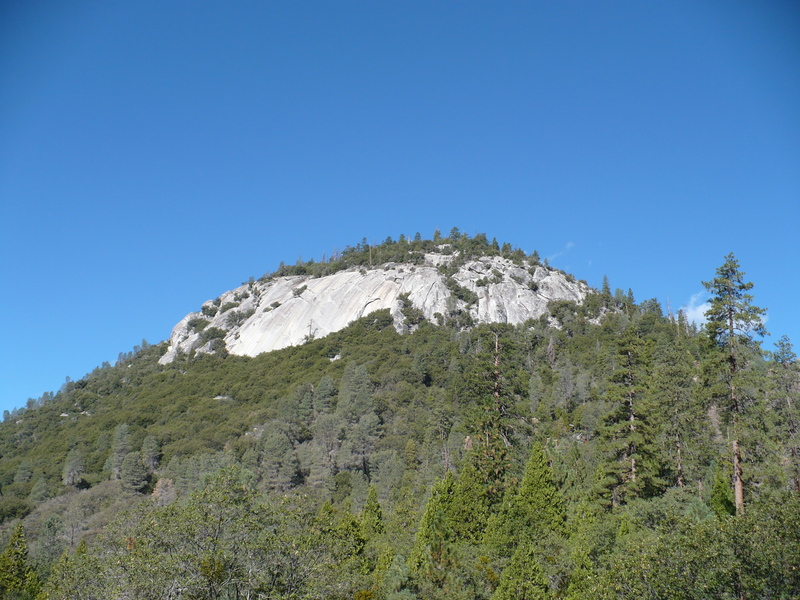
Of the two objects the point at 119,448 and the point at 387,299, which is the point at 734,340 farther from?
the point at 387,299

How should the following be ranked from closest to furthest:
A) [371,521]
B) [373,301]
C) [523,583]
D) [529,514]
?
1. [523,583]
2. [529,514]
3. [371,521]
4. [373,301]

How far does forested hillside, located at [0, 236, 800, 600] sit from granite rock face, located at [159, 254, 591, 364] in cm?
3457

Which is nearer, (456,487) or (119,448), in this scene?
(456,487)

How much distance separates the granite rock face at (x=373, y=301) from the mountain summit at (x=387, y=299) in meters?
0.24

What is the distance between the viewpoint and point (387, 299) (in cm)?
14062

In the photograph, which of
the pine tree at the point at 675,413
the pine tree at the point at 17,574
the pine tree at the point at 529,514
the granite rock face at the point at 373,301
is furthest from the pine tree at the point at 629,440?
the granite rock face at the point at 373,301

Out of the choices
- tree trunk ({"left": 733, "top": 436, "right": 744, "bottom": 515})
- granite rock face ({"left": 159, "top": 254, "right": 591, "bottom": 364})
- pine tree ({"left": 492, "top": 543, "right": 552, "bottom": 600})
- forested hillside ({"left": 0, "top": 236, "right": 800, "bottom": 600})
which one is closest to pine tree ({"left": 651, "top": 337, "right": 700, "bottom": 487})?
forested hillside ({"left": 0, "top": 236, "right": 800, "bottom": 600})

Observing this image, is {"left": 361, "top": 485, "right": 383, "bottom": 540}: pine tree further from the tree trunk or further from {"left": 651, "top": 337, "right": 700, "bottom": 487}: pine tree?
the tree trunk

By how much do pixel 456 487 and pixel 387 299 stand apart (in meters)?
103

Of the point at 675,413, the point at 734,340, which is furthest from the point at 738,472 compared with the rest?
the point at 675,413

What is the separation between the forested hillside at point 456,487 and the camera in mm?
21406

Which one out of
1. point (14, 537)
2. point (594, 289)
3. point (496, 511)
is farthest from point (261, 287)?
point (496, 511)

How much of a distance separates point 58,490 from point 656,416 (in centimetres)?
7737

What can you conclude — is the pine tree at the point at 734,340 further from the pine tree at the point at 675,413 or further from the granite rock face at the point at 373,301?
the granite rock face at the point at 373,301
